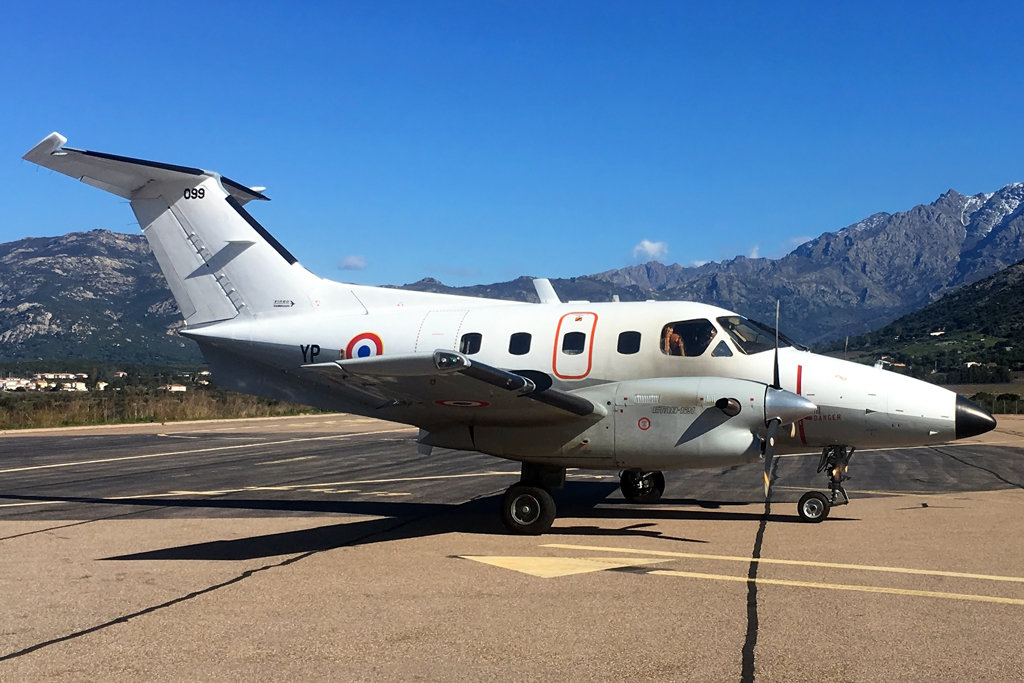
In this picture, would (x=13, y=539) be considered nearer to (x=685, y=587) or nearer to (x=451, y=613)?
(x=451, y=613)

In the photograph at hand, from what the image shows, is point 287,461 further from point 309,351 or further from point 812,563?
point 812,563

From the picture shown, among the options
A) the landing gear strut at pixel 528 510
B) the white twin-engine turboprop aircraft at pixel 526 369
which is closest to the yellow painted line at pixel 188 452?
the white twin-engine turboprop aircraft at pixel 526 369

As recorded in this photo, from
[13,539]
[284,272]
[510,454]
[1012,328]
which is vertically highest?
[1012,328]

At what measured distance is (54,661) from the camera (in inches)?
268

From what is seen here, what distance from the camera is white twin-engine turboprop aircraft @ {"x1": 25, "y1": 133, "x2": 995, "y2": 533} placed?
12109mm

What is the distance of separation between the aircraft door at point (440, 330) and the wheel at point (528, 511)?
267 centimetres

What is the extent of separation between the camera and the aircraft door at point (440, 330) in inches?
555

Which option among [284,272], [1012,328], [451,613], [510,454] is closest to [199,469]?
[284,272]

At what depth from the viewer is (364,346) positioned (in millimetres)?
14406

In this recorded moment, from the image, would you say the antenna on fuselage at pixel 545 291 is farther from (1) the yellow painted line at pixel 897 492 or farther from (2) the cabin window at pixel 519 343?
(1) the yellow painted line at pixel 897 492

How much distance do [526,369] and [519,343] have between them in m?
0.44

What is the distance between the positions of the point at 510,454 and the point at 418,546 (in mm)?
2069

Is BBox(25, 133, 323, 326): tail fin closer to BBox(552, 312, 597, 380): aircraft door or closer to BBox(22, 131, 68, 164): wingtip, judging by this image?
BBox(22, 131, 68, 164): wingtip

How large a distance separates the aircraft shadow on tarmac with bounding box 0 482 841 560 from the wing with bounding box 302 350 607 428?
165 cm
